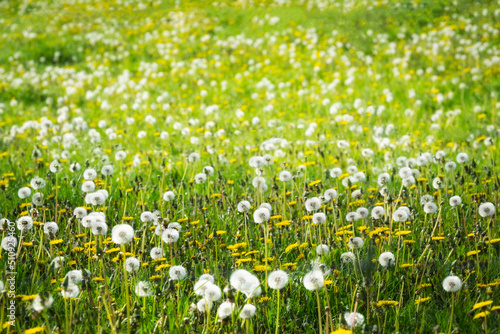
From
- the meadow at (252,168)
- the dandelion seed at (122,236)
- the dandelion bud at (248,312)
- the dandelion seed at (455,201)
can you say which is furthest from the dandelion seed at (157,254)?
the dandelion seed at (455,201)

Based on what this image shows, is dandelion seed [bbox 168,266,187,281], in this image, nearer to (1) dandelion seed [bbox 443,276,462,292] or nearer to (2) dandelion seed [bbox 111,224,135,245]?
(2) dandelion seed [bbox 111,224,135,245]

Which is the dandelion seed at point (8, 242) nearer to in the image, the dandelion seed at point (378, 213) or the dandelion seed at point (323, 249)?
the dandelion seed at point (323, 249)

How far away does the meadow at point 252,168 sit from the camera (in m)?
2.26

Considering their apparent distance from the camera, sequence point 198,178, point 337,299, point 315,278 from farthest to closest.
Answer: point 198,178 → point 337,299 → point 315,278

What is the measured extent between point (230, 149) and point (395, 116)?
2.52 m

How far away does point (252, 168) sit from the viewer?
4738mm

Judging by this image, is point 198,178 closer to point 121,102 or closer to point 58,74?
point 121,102

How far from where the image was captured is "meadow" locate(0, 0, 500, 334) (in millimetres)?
2256

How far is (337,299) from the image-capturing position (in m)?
2.44

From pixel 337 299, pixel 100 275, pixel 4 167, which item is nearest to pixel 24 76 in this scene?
pixel 4 167

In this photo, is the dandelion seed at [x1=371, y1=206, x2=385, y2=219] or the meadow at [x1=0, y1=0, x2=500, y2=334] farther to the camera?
the dandelion seed at [x1=371, y1=206, x2=385, y2=219]

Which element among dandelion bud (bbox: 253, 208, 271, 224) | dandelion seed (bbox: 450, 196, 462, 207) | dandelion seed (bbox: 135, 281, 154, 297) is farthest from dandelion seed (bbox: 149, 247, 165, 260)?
dandelion seed (bbox: 450, 196, 462, 207)

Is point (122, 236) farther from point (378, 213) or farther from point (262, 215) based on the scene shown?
point (378, 213)

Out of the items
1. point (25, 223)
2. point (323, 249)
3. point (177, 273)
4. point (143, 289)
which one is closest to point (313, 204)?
point (323, 249)
